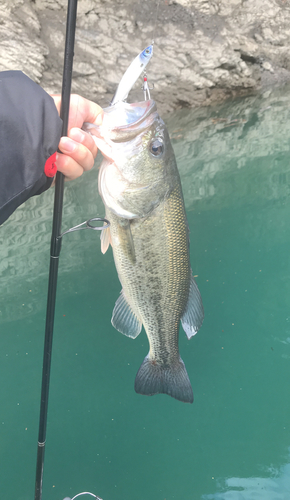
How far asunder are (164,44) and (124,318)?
6.96m

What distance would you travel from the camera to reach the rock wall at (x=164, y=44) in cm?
610

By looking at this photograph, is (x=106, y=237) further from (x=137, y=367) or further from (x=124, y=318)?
(x=137, y=367)

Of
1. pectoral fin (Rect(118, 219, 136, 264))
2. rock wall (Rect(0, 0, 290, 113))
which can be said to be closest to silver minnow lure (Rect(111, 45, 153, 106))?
pectoral fin (Rect(118, 219, 136, 264))

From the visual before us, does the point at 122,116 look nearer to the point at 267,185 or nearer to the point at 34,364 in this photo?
the point at 34,364

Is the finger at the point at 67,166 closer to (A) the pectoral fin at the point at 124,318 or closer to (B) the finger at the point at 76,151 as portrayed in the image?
(B) the finger at the point at 76,151

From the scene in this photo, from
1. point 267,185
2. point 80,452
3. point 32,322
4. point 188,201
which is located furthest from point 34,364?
point 267,185

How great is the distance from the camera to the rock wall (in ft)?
20.0

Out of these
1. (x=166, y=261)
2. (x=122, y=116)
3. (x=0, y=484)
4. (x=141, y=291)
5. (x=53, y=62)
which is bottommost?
(x=0, y=484)

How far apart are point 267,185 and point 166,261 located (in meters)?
3.30

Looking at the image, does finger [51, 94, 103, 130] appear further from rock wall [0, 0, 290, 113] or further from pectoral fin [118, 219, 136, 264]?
rock wall [0, 0, 290, 113]

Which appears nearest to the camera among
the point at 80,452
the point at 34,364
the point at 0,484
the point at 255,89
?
the point at 0,484

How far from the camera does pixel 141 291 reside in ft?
4.81

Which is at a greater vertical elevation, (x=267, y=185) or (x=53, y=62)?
(x=53, y=62)

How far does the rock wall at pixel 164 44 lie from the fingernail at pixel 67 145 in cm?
534
